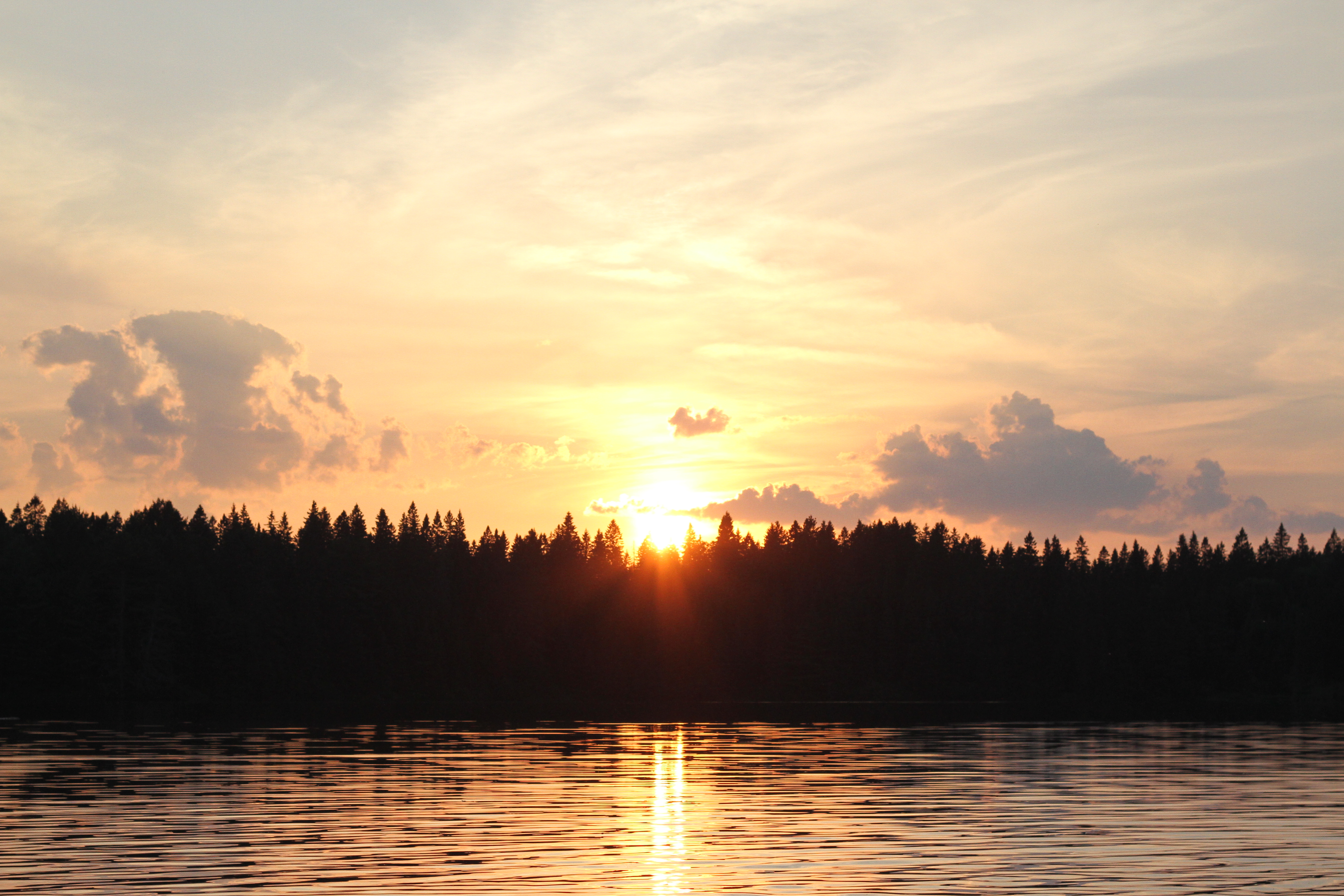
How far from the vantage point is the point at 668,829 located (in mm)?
35031

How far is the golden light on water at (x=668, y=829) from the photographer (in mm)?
26766

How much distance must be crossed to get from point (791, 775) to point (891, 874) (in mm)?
25310

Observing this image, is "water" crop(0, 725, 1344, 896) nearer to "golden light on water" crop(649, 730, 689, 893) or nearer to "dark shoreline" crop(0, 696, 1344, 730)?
"golden light on water" crop(649, 730, 689, 893)

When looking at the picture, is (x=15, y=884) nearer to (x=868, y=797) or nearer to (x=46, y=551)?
(x=868, y=797)

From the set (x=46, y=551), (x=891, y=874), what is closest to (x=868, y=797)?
(x=891, y=874)

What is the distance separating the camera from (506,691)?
18162 cm

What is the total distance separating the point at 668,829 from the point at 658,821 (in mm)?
1798

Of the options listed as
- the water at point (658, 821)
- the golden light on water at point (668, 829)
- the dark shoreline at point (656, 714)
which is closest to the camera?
the water at point (658, 821)

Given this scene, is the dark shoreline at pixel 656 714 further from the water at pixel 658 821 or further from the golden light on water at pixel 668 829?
the golden light on water at pixel 668 829

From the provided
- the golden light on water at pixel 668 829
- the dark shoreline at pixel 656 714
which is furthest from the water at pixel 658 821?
the dark shoreline at pixel 656 714

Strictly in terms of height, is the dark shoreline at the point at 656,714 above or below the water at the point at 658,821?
below

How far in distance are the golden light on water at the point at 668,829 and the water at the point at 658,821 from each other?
13 centimetres

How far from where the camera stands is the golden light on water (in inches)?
1054

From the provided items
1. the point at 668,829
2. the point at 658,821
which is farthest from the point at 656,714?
the point at 668,829
